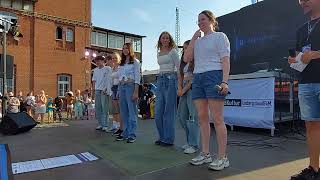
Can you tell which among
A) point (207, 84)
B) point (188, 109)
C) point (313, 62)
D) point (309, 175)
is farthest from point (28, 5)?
point (309, 175)

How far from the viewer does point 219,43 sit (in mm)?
4191

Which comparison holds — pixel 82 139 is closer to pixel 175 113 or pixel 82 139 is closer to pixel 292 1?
pixel 175 113

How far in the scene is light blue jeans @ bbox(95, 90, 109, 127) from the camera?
823cm

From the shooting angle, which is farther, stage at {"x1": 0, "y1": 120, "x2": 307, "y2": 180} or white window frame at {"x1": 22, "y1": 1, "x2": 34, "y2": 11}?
white window frame at {"x1": 22, "y1": 1, "x2": 34, "y2": 11}

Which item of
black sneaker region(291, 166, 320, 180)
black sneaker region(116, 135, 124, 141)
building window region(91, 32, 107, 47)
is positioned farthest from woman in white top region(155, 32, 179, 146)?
building window region(91, 32, 107, 47)

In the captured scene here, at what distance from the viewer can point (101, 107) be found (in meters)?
8.41

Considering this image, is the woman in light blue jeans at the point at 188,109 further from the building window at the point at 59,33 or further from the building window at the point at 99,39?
the building window at the point at 99,39

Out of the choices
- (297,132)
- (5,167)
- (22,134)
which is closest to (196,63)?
(5,167)

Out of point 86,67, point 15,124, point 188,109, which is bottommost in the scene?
point 15,124

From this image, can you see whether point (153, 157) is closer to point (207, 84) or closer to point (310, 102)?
point (207, 84)

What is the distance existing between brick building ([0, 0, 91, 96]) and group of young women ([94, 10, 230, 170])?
1986cm

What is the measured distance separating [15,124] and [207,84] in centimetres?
539

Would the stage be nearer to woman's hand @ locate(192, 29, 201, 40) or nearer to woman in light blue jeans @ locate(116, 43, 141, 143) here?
woman in light blue jeans @ locate(116, 43, 141, 143)

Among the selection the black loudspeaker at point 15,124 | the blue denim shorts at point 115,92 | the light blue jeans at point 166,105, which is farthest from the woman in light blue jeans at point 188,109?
the black loudspeaker at point 15,124
